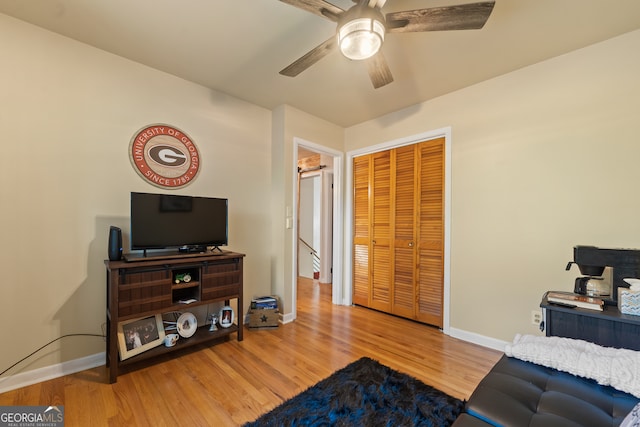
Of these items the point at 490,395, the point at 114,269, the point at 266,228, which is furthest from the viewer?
the point at 266,228

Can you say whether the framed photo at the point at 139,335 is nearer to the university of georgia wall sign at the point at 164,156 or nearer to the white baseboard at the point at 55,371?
the white baseboard at the point at 55,371

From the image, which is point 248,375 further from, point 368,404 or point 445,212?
point 445,212

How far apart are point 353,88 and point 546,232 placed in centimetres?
220

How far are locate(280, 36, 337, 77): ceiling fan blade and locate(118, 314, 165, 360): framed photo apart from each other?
223cm

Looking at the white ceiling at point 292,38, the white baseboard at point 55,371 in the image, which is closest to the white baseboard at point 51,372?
the white baseboard at point 55,371

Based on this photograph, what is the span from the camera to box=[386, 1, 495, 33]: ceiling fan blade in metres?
1.30

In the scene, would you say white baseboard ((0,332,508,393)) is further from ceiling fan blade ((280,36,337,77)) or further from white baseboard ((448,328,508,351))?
ceiling fan blade ((280,36,337,77))

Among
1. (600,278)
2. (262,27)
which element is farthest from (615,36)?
(262,27)

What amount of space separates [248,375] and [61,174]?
2095 millimetres

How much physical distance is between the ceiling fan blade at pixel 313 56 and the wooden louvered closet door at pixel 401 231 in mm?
1815

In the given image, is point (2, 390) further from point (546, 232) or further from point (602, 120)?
point (602, 120)

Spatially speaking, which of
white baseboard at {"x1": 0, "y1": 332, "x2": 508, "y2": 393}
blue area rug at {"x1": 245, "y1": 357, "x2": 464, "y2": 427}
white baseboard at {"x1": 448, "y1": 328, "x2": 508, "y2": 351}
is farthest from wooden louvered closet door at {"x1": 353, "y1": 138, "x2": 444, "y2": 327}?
blue area rug at {"x1": 245, "y1": 357, "x2": 464, "y2": 427}

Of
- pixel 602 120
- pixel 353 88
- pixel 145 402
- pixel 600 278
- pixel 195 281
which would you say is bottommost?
pixel 145 402

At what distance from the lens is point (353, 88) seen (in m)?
2.68
